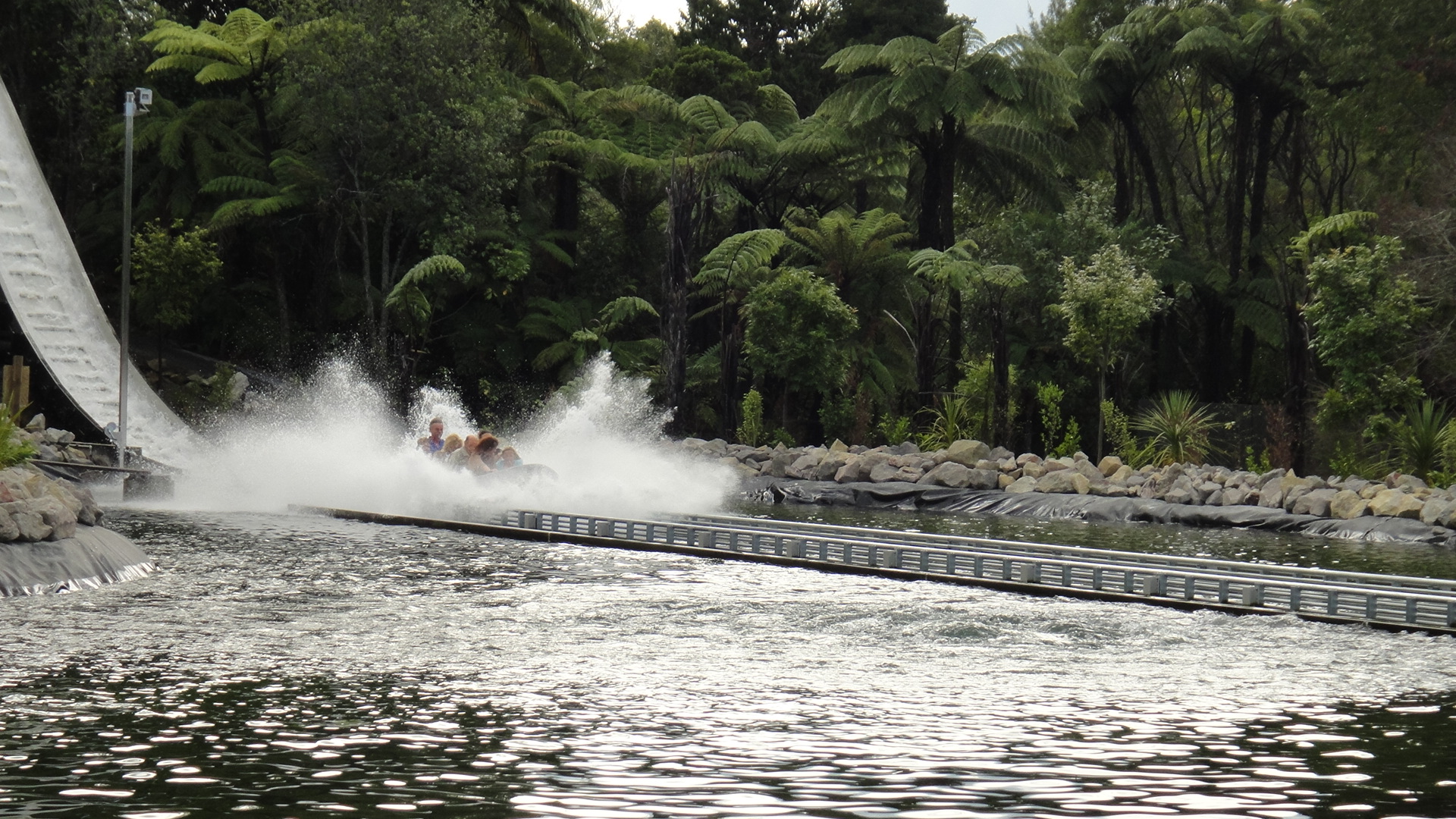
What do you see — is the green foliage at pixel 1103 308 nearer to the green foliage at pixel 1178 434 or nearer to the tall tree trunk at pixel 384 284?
the green foliage at pixel 1178 434

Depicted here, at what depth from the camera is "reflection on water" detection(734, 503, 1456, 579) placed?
1697cm

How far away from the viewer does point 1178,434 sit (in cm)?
2800

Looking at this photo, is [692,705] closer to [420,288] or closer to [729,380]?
[729,380]

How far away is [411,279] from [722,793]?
29.4 meters

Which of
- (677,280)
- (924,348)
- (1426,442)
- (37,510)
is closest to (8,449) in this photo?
(37,510)

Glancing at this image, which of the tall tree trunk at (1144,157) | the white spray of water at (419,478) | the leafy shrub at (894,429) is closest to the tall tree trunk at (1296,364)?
the tall tree trunk at (1144,157)

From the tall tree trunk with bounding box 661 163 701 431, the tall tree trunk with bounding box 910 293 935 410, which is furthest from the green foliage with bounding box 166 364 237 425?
the tall tree trunk with bounding box 910 293 935 410

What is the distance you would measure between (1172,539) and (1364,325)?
8357 mm

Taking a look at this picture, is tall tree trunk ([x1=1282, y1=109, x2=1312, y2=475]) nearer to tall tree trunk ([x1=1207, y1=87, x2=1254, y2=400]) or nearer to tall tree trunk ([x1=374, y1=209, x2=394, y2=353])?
tall tree trunk ([x1=1207, y1=87, x2=1254, y2=400])

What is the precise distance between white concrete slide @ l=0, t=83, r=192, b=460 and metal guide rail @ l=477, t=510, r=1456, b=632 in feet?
38.4

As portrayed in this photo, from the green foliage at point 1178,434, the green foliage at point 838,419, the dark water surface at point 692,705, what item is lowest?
the dark water surface at point 692,705

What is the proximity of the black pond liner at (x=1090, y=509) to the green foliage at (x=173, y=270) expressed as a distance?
1414cm

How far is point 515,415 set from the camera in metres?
37.3

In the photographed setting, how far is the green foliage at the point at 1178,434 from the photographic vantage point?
28.0m
